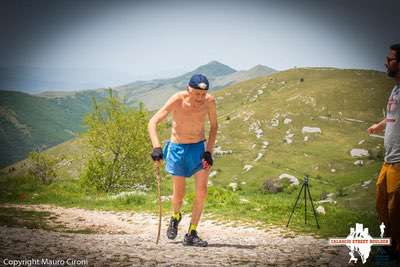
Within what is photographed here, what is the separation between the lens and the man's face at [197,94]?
7.02m

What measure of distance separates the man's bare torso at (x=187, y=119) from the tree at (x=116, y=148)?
18.6 meters

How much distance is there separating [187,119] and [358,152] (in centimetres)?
8511

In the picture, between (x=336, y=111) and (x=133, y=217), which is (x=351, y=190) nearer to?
(x=133, y=217)

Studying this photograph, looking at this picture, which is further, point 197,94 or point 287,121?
point 287,121

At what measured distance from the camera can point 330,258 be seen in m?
6.29

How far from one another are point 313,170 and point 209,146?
75637mm

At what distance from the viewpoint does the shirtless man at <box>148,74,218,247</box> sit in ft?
23.9

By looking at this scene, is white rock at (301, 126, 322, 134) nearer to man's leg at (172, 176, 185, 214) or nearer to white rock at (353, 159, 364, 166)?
white rock at (353, 159, 364, 166)

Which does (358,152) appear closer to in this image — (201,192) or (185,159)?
(201,192)

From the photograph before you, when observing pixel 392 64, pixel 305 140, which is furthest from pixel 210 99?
pixel 305 140

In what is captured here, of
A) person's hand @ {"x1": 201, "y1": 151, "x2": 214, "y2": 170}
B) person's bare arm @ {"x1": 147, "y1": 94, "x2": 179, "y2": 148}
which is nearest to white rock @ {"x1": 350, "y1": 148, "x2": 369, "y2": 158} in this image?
person's hand @ {"x1": 201, "y1": 151, "x2": 214, "y2": 170}

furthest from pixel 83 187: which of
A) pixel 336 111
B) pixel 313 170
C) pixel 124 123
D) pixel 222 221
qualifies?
pixel 336 111

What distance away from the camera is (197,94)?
709 cm

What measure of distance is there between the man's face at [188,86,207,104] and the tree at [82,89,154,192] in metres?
19.0
